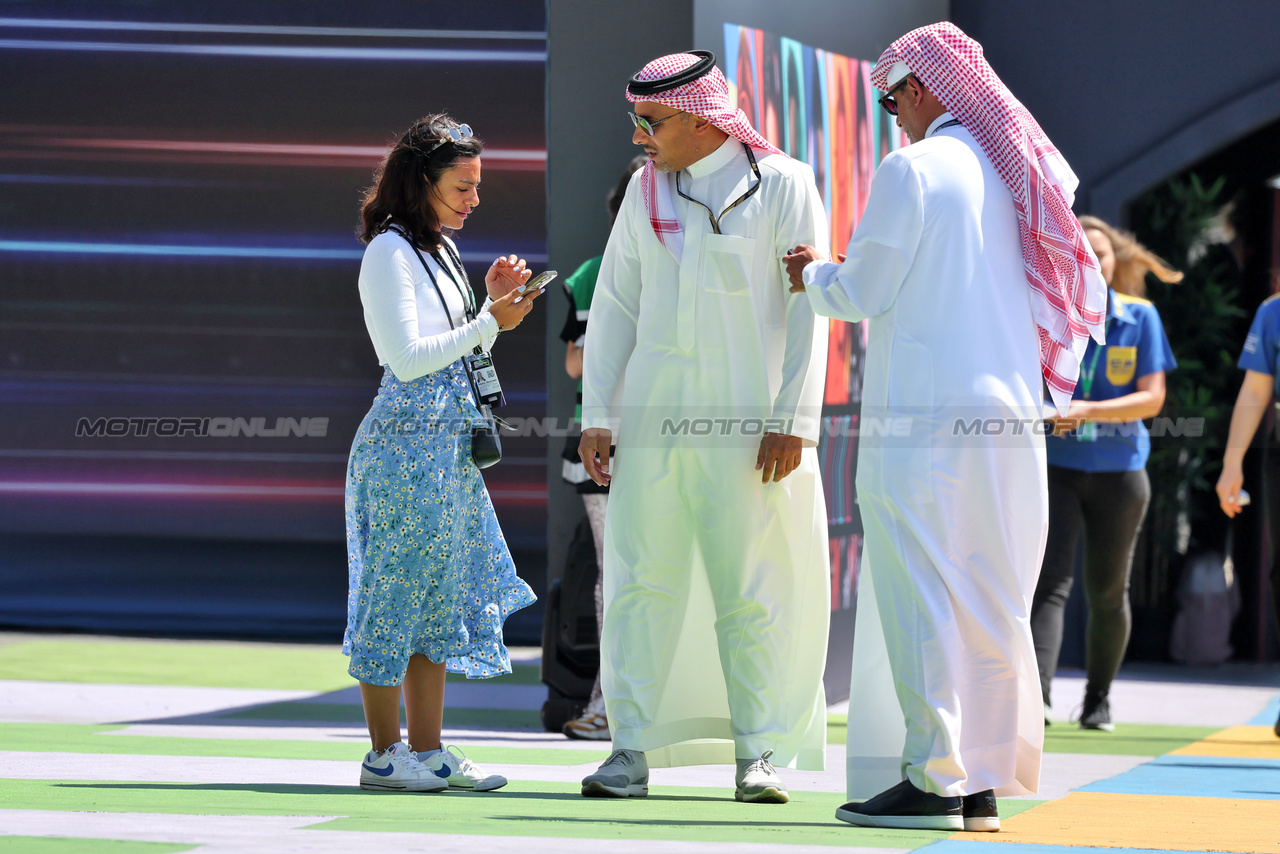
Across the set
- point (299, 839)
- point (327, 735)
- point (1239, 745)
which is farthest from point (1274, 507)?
point (299, 839)

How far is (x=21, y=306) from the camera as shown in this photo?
8.55 metres

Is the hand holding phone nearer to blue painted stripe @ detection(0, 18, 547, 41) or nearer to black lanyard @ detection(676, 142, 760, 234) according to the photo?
black lanyard @ detection(676, 142, 760, 234)

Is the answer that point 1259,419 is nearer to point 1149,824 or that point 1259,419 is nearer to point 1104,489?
point 1104,489

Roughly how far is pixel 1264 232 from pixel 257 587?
6046 mm

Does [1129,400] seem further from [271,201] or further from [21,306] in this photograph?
[21,306]

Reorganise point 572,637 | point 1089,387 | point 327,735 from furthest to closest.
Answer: point 1089,387 < point 572,637 < point 327,735

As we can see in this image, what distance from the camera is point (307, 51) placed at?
8.41 meters

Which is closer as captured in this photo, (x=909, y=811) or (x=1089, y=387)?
(x=909, y=811)

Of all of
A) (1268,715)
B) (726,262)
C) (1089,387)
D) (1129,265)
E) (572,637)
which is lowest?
(1268,715)

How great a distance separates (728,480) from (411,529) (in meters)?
0.84

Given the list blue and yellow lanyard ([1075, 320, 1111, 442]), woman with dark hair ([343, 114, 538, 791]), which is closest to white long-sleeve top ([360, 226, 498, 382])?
woman with dark hair ([343, 114, 538, 791])

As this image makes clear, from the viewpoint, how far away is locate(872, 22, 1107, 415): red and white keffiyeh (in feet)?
11.8

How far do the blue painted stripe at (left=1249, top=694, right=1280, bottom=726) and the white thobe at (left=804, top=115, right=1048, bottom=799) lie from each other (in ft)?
10.5

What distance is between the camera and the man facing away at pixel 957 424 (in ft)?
11.4
